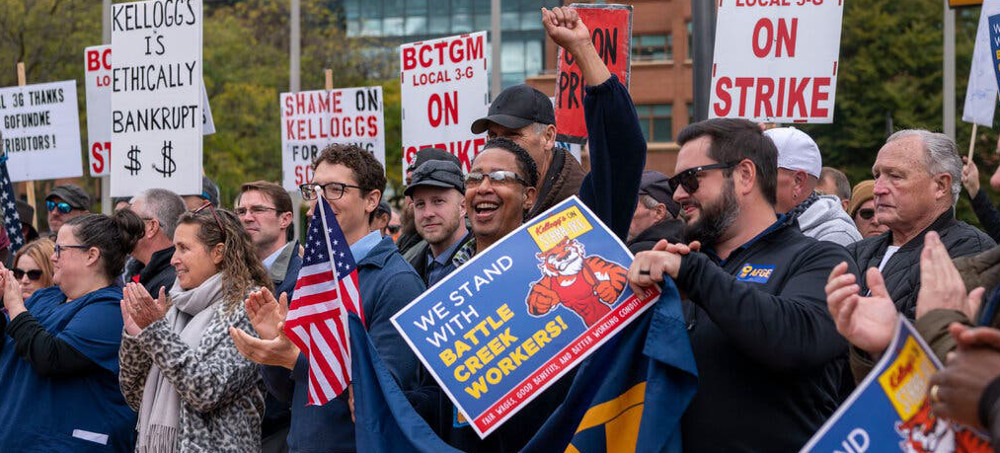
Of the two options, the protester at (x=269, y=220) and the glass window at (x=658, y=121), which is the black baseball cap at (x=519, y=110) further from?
the glass window at (x=658, y=121)

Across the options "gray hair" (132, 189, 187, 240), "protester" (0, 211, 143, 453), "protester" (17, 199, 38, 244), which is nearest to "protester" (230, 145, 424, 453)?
"protester" (0, 211, 143, 453)

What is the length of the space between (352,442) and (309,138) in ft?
26.6

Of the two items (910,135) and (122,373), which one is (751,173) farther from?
(122,373)

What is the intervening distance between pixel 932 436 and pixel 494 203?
2296 mm

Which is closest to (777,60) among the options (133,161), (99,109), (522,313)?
(522,313)

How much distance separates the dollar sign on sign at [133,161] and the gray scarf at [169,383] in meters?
3.86

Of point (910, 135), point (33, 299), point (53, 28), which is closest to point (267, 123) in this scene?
point (53, 28)

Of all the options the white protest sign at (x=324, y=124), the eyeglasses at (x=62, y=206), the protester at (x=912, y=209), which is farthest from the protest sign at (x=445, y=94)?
the protester at (x=912, y=209)

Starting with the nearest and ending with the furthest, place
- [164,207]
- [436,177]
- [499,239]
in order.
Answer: [499,239] → [436,177] → [164,207]

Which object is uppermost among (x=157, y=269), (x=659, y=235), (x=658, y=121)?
(x=659, y=235)

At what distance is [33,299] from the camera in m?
7.57

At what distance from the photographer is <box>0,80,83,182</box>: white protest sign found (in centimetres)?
1241

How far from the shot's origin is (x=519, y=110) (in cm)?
600

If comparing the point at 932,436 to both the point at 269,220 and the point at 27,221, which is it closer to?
the point at 269,220
